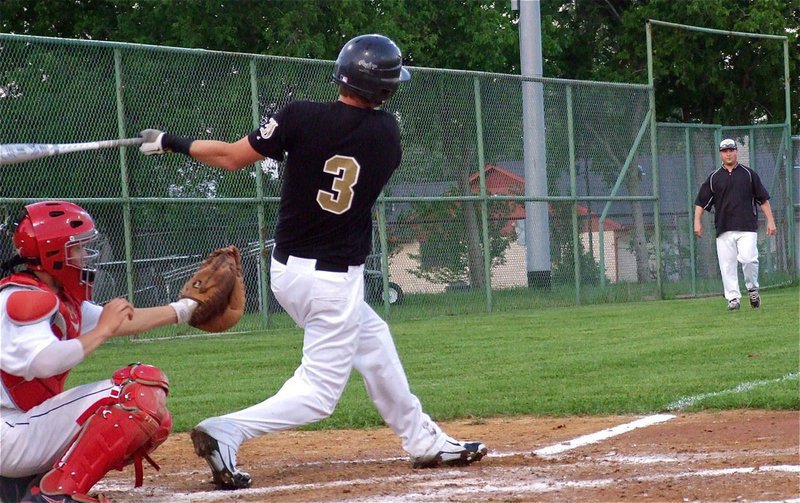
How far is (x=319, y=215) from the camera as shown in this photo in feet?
17.9

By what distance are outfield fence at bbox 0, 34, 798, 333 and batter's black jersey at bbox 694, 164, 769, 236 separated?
3087 mm

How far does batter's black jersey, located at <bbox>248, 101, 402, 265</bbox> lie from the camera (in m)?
5.36

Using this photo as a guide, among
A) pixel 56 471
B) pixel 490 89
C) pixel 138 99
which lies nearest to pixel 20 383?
pixel 56 471

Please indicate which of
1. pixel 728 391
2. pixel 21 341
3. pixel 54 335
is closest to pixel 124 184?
pixel 728 391

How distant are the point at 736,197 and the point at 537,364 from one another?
6.21 meters

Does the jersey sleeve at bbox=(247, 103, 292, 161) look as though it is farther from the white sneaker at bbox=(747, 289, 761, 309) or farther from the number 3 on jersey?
the white sneaker at bbox=(747, 289, 761, 309)

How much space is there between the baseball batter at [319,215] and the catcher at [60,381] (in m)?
0.64

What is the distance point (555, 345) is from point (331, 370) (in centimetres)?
661

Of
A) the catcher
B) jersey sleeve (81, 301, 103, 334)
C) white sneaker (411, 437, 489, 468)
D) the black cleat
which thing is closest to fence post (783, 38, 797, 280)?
white sneaker (411, 437, 489, 468)

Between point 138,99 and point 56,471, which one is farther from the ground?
point 138,99

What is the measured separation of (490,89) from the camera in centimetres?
1753

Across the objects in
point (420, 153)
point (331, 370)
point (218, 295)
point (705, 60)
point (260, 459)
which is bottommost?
point (260, 459)

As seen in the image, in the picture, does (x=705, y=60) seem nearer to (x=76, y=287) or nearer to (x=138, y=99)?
(x=138, y=99)

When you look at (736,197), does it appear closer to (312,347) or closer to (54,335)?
(312,347)
